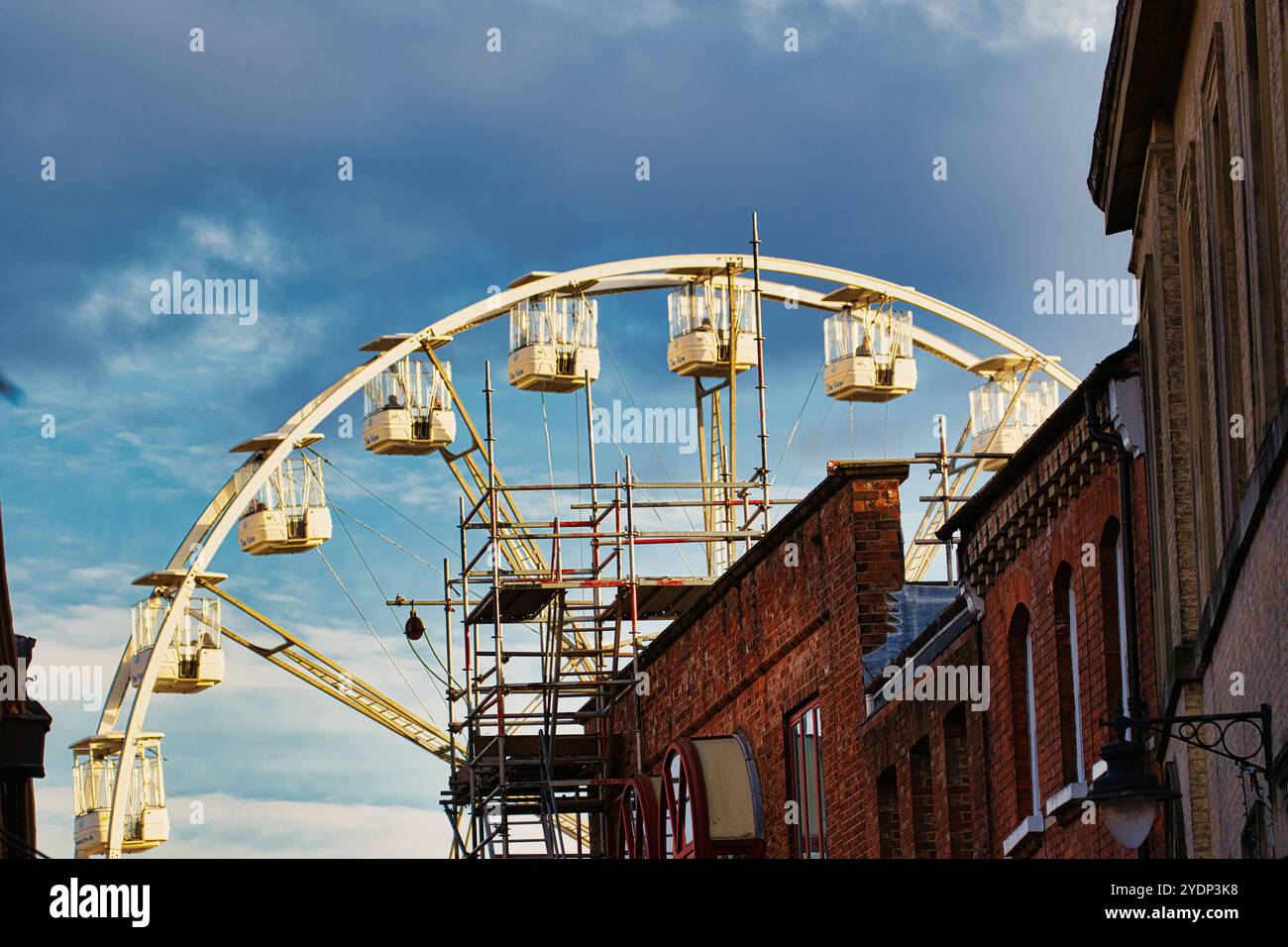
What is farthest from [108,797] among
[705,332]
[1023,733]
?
[1023,733]

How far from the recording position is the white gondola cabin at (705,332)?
2073 inches

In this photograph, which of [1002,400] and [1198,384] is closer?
[1198,384]

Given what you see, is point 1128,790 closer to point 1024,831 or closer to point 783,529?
point 1024,831

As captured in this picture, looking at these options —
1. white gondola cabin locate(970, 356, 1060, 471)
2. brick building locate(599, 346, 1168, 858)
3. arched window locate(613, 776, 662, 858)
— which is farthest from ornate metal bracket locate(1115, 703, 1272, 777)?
Answer: white gondola cabin locate(970, 356, 1060, 471)

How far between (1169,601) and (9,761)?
7122mm

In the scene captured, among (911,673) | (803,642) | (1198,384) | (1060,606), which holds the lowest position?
(911,673)

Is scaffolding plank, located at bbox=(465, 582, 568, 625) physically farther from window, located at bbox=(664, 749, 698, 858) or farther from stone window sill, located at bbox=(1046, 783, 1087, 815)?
stone window sill, located at bbox=(1046, 783, 1087, 815)

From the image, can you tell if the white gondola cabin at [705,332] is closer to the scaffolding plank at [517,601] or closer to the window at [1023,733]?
the scaffolding plank at [517,601]

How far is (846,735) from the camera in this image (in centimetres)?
2725

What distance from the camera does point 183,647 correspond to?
63031mm

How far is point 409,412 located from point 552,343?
13.4 ft

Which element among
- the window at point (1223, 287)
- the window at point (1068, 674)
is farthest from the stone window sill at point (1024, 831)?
the window at point (1223, 287)
